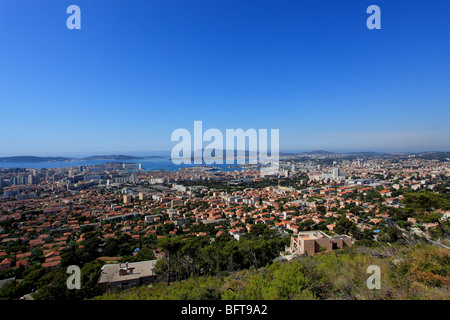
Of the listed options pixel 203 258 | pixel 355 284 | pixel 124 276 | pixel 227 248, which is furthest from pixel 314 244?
pixel 124 276

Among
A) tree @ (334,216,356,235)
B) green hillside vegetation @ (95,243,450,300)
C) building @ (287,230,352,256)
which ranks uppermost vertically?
green hillside vegetation @ (95,243,450,300)

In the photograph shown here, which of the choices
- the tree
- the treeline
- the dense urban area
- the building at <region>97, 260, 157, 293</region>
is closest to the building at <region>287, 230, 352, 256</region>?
the dense urban area

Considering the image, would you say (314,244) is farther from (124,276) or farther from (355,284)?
(124,276)

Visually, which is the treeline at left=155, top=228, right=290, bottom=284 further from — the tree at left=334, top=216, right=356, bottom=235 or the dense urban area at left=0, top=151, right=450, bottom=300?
the tree at left=334, top=216, right=356, bottom=235

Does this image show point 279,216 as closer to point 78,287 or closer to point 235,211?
point 235,211

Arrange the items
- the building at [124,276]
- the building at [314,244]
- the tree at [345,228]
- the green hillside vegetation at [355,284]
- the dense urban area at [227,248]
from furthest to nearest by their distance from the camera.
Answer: the tree at [345,228] → the building at [314,244] → the building at [124,276] → the dense urban area at [227,248] → the green hillside vegetation at [355,284]

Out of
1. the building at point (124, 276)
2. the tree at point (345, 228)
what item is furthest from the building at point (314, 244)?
the building at point (124, 276)

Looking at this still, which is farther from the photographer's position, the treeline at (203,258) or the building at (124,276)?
the treeline at (203,258)

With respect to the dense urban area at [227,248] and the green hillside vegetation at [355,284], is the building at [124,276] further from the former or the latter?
the green hillside vegetation at [355,284]
